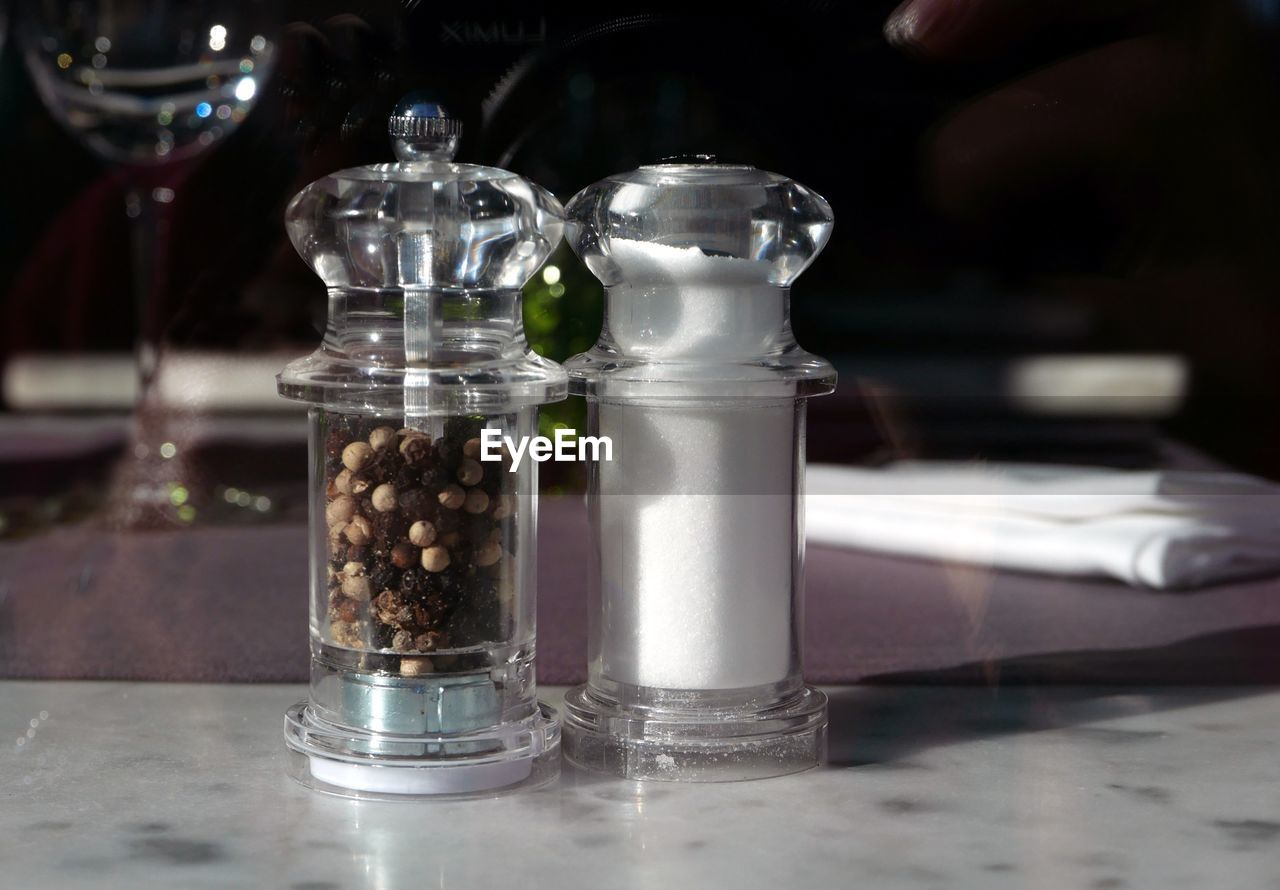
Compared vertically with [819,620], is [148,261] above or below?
above

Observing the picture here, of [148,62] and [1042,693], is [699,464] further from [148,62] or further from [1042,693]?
[148,62]

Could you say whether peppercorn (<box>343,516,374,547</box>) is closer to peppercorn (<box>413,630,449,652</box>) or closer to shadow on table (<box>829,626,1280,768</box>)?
peppercorn (<box>413,630,449,652</box>)

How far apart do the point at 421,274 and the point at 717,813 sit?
0.18 metres

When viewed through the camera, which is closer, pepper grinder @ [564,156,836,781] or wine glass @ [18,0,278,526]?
pepper grinder @ [564,156,836,781]

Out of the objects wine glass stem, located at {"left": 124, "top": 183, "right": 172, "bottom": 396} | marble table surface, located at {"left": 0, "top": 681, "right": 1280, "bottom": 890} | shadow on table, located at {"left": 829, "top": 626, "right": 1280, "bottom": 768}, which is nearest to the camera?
marble table surface, located at {"left": 0, "top": 681, "right": 1280, "bottom": 890}

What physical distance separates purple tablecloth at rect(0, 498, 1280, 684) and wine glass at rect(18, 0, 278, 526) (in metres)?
0.11

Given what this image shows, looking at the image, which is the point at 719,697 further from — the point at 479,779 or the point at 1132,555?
the point at 1132,555

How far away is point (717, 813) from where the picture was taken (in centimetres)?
45

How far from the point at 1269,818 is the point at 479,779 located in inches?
9.0

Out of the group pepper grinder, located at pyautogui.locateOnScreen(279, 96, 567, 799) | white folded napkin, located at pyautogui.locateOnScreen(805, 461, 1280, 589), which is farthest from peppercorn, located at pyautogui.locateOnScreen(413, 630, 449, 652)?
white folded napkin, located at pyautogui.locateOnScreen(805, 461, 1280, 589)

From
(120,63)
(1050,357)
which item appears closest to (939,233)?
(1050,357)

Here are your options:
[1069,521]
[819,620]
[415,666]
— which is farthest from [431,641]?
[1069,521]

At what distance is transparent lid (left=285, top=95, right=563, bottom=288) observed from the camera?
451mm

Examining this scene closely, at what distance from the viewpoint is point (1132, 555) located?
69cm
